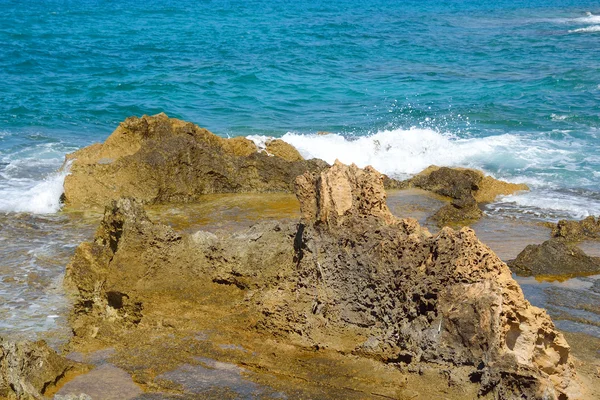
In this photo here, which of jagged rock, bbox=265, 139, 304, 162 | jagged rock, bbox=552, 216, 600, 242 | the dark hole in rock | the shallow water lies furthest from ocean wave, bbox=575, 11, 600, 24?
the dark hole in rock

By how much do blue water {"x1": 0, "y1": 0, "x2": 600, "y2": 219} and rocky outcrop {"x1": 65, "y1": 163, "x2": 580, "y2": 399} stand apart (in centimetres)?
379

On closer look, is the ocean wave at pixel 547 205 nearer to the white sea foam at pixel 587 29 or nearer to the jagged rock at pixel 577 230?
the jagged rock at pixel 577 230

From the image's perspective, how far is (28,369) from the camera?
15.6ft

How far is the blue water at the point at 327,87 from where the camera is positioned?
44.6 feet

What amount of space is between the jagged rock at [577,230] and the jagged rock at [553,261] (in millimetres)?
1089

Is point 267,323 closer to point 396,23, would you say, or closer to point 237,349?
point 237,349

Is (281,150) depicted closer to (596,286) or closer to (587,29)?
(596,286)

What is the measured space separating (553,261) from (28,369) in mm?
5212

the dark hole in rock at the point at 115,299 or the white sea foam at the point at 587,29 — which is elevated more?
the white sea foam at the point at 587,29

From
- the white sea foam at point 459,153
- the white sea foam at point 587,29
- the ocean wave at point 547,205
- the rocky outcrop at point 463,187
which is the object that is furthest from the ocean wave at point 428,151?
the white sea foam at point 587,29

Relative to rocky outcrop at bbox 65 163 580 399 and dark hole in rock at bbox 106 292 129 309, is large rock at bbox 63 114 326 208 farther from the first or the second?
dark hole in rock at bbox 106 292 129 309

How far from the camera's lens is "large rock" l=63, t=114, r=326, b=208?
9.68m

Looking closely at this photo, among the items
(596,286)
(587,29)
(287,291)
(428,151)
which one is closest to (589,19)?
(587,29)

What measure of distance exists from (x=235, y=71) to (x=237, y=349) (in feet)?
59.6
